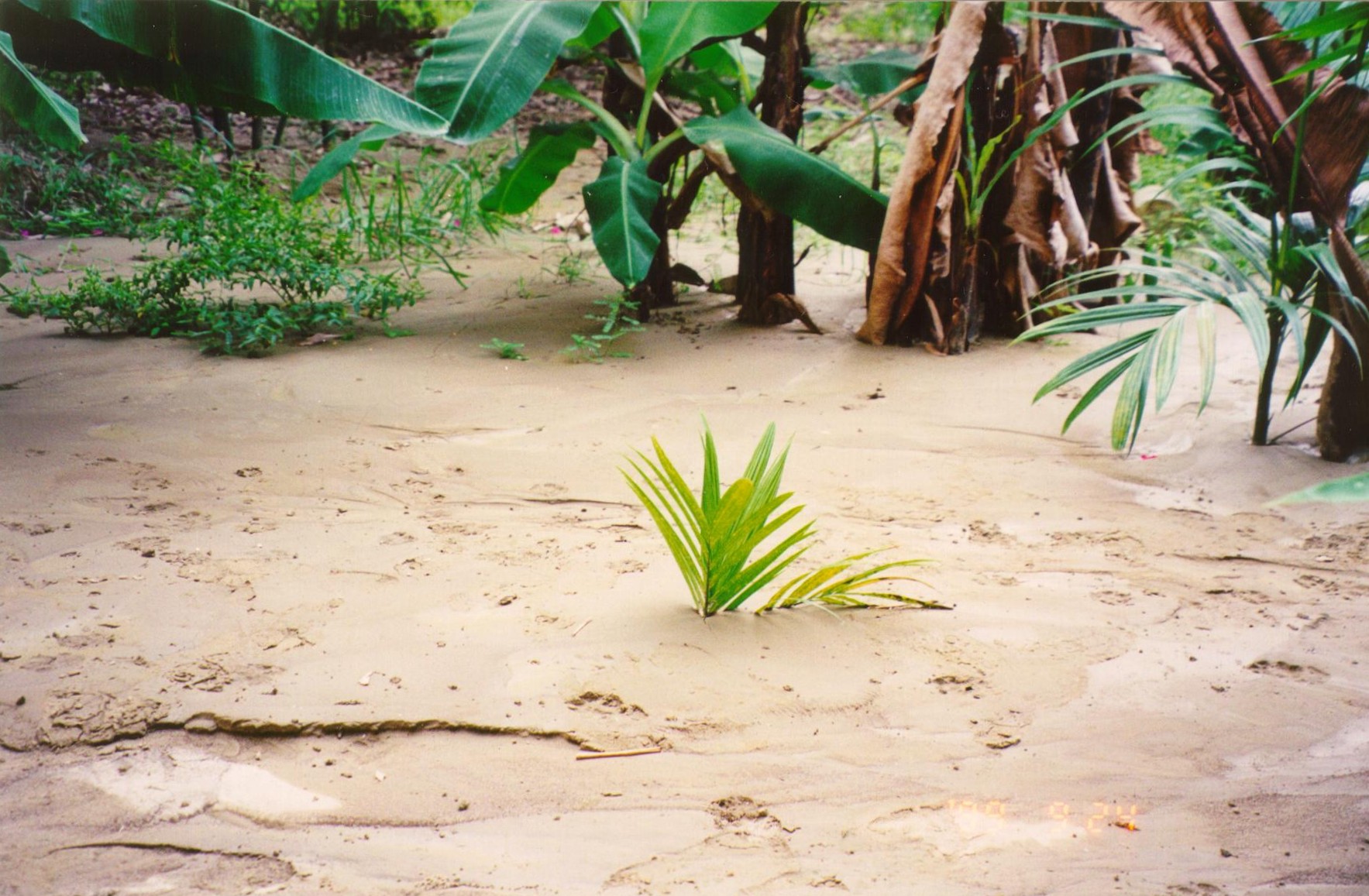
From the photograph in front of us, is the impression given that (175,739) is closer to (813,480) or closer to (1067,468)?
(813,480)

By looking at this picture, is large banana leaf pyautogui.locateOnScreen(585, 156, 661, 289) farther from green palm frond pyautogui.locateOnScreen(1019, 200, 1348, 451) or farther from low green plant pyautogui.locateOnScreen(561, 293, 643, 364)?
green palm frond pyautogui.locateOnScreen(1019, 200, 1348, 451)

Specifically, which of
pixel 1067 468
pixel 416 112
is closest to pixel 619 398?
pixel 416 112

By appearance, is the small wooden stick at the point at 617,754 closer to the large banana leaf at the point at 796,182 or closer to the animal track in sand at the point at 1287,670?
the animal track in sand at the point at 1287,670

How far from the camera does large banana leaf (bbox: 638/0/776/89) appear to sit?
4.30 m

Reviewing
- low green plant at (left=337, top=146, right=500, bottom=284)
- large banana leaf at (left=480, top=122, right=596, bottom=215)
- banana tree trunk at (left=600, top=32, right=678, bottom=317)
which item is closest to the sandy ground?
banana tree trunk at (left=600, top=32, right=678, bottom=317)

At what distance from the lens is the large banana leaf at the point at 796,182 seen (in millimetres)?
4320

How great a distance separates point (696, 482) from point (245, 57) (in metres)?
1.82

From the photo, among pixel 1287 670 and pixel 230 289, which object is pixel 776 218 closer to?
pixel 230 289

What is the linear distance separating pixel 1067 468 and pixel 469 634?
1.99 metres

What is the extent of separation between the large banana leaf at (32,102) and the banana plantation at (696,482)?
0.02m

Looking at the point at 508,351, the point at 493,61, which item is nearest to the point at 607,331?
the point at 508,351

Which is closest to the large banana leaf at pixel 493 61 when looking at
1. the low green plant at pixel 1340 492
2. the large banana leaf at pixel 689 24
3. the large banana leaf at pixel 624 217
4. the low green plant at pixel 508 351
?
the large banana leaf at pixel 689 24

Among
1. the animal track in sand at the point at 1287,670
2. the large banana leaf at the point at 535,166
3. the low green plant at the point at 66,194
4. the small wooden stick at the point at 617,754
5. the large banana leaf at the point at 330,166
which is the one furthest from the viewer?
A: the low green plant at the point at 66,194

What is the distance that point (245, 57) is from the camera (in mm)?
3082
